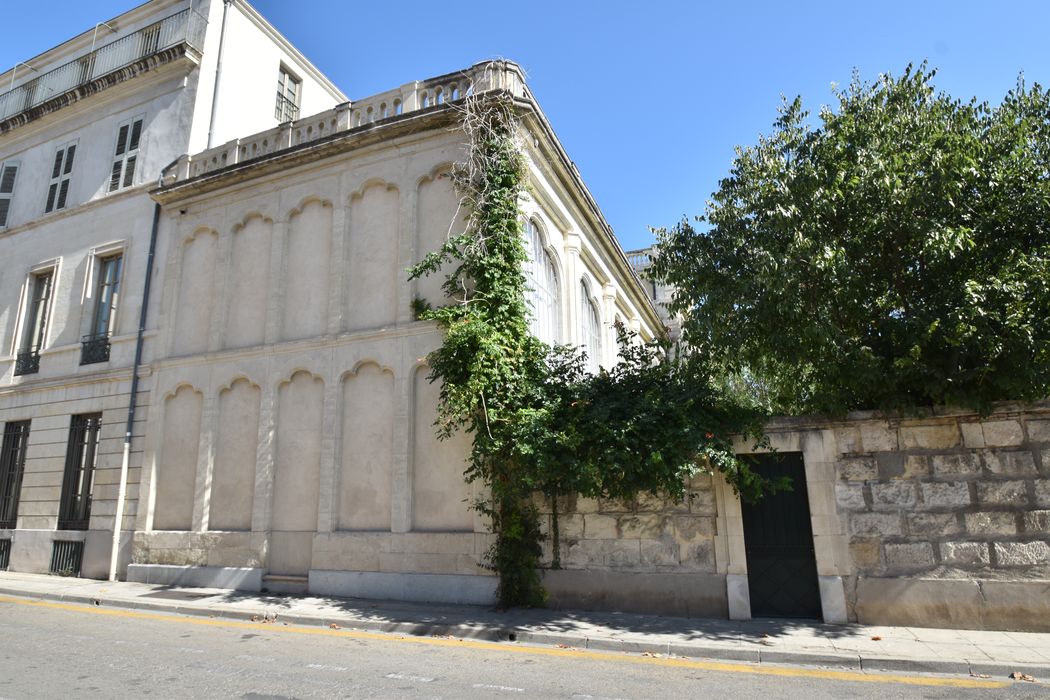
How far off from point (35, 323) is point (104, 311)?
2.66m

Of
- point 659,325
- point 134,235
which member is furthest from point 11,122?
point 659,325

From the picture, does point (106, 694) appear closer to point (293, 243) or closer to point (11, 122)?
point (293, 243)

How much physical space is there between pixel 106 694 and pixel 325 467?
5.59 m

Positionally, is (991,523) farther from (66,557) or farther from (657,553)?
(66,557)

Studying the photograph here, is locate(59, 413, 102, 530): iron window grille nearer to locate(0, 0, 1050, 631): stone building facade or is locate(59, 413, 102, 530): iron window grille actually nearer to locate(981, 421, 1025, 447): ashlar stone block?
locate(0, 0, 1050, 631): stone building facade

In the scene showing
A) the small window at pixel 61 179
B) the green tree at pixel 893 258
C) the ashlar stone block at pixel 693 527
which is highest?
the small window at pixel 61 179

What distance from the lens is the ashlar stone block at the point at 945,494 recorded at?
7.60 meters

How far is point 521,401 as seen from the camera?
933 centimetres

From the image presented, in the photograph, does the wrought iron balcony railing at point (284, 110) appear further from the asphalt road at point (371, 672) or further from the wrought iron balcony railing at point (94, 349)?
the asphalt road at point (371, 672)

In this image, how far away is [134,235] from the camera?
47.4 ft

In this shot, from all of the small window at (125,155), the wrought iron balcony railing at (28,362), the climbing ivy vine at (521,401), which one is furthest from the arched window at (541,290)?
the wrought iron balcony railing at (28,362)

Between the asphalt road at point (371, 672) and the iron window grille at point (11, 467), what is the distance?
336 inches

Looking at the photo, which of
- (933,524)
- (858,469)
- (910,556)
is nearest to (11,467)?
(858,469)

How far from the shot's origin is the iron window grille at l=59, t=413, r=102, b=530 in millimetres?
13367
